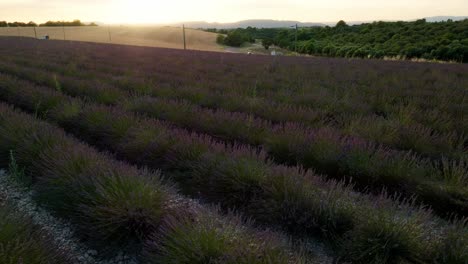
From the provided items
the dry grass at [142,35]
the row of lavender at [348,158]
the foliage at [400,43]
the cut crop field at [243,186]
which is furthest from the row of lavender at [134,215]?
the dry grass at [142,35]

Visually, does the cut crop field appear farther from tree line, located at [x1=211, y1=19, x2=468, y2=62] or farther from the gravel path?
tree line, located at [x1=211, y1=19, x2=468, y2=62]

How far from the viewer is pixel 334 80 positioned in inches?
396

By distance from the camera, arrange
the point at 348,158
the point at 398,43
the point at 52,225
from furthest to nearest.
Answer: the point at 398,43, the point at 348,158, the point at 52,225

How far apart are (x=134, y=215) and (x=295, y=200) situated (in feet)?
3.93

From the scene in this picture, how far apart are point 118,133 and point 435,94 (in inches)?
261

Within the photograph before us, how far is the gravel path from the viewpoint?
2.35 m

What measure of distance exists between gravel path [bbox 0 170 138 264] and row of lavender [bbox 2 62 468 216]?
6.28 ft

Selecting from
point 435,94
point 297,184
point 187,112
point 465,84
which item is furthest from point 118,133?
point 465,84

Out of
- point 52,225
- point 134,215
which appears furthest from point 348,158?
point 52,225

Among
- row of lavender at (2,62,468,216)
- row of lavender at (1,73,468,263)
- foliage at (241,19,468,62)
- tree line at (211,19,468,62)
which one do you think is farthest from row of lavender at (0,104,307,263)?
foliage at (241,19,468,62)

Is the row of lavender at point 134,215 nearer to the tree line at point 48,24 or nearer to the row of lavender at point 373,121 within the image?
the row of lavender at point 373,121

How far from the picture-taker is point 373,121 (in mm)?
4984

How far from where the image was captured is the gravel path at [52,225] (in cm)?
235

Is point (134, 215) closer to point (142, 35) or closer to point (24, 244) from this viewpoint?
point (24, 244)
